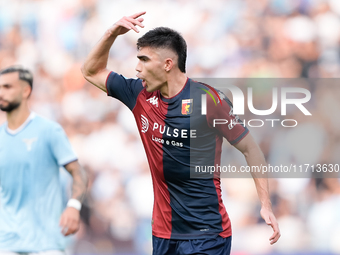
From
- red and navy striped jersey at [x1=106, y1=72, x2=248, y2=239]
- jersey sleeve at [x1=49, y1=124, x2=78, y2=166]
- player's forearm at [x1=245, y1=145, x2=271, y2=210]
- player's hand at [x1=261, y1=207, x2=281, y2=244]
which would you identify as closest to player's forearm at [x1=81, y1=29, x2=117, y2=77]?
red and navy striped jersey at [x1=106, y1=72, x2=248, y2=239]

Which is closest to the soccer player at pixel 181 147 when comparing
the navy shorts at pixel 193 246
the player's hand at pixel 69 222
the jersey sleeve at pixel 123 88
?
the navy shorts at pixel 193 246

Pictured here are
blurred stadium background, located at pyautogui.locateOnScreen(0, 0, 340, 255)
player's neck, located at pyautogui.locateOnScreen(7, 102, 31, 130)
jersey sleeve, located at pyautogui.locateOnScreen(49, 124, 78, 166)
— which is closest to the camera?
jersey sleeve, located at pyautogui.locateOnScreen(49, 124, 78, 166)

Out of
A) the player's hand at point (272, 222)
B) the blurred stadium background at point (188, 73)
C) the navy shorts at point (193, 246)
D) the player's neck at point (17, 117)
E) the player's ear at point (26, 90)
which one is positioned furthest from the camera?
the blurred stadium background at point (188, 73)

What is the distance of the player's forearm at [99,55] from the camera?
335 cm

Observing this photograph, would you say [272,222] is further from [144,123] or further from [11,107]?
[11,107]

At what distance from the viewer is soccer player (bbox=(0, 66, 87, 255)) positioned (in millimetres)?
3945

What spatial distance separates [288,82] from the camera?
6.71 m

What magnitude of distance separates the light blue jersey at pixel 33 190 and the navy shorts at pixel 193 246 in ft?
4.19

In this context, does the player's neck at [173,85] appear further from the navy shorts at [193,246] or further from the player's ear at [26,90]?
the player's ear at [26,90]

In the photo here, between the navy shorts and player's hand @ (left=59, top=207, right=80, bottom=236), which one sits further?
player's hand @ (left=59, top=207, right=80, bottom=236)

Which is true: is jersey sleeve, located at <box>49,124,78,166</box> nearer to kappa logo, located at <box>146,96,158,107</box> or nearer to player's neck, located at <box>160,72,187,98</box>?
kappa logo, located at <box>146,96,158,107</box>

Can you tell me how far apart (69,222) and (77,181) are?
0.42 meters

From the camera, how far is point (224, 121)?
3131 mm

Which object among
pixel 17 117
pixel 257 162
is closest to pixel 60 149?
pixel 17 117
